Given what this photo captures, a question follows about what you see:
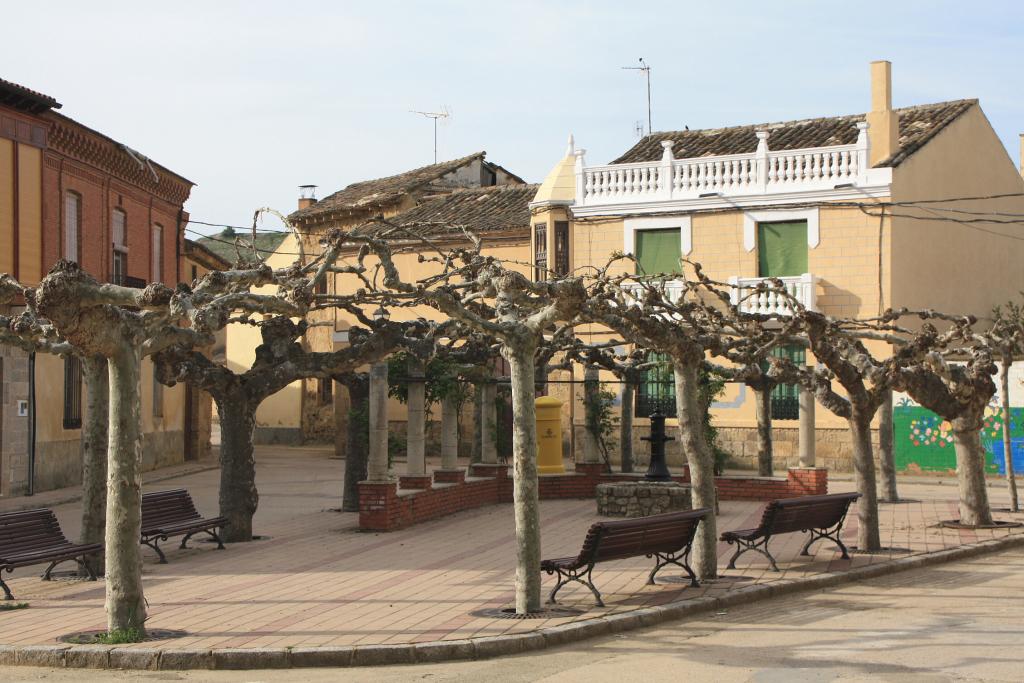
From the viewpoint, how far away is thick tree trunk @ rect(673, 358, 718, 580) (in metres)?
12.7

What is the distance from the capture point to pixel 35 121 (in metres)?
23.5

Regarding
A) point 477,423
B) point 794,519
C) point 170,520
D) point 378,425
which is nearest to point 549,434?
Answer: point 477,423

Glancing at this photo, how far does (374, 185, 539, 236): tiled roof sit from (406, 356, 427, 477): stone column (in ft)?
47.4

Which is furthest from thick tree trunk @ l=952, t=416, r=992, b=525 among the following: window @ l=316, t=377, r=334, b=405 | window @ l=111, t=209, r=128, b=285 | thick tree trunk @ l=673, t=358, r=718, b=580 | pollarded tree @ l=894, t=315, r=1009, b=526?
window @ l=316, t=377, r=334, b=405

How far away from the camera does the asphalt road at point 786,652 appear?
8.55m

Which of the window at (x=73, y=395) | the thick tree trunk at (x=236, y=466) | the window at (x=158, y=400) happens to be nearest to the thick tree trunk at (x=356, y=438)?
the thick tree trunk at (x=236, y=466)

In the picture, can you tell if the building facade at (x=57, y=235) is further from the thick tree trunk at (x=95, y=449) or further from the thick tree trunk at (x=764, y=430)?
the thick tree trunk at (x=764, y=430)

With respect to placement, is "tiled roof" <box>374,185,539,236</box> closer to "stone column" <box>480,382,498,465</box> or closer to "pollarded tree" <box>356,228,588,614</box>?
"stone column" <box>480,382,498,465</box>

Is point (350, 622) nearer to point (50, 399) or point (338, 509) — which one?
point (338, 509)

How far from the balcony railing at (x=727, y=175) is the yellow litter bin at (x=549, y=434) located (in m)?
9.17

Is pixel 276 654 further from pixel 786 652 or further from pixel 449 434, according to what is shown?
pixel 449 434

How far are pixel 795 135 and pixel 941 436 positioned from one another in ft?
29.4

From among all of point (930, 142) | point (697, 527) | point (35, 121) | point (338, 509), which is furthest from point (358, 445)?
point (930, 142)

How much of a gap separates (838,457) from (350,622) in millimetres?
19519
